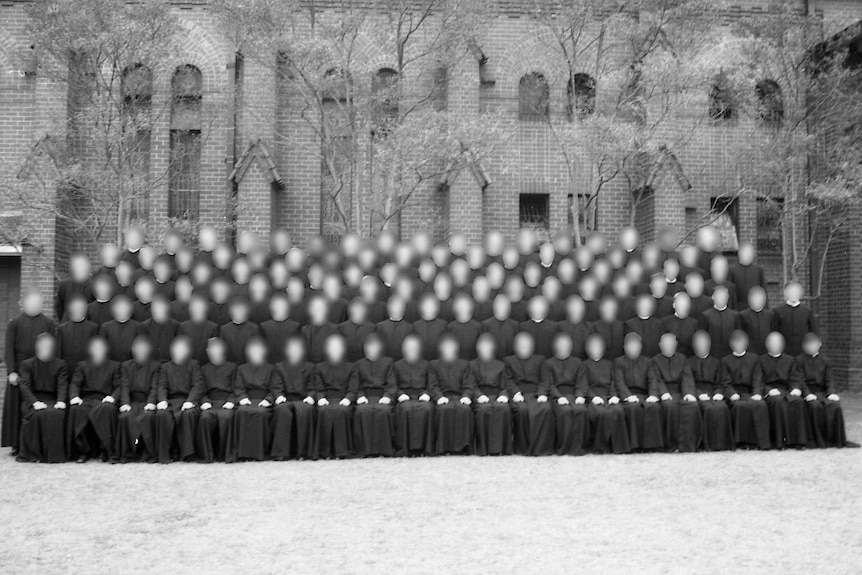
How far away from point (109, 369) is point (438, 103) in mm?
9561

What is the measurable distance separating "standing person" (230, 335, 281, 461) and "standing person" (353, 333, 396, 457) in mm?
1096

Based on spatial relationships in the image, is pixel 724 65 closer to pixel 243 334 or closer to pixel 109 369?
pixel 243 334

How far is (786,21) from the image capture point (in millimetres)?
14281

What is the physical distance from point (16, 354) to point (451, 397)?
5774mm

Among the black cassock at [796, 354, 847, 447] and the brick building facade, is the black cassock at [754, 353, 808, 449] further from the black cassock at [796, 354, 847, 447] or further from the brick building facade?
the brick building facade

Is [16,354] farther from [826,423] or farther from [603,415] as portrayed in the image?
[826,423]

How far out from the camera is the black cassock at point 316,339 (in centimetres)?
1029

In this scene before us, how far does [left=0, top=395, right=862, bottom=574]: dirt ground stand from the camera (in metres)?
5.21

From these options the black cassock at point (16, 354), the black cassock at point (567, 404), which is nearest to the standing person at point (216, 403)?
the black cassock at point (16, 354)

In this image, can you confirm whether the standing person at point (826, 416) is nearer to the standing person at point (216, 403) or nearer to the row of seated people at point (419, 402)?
the row of seated people at point (419, 402)

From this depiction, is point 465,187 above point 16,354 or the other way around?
above

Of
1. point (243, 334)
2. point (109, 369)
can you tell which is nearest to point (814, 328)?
point (243, 334)

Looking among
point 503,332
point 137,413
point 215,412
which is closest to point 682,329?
point 503,332

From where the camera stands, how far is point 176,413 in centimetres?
928
